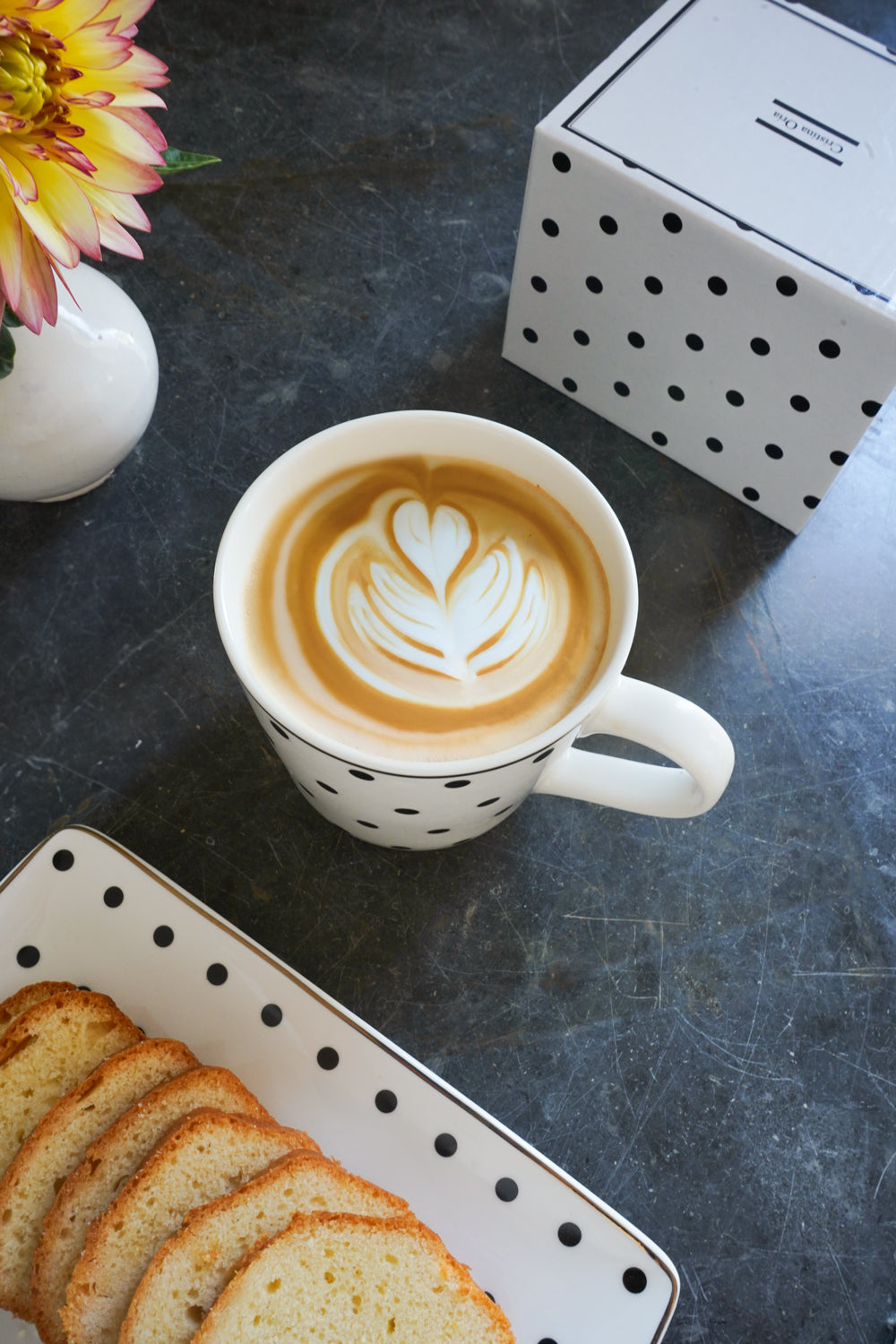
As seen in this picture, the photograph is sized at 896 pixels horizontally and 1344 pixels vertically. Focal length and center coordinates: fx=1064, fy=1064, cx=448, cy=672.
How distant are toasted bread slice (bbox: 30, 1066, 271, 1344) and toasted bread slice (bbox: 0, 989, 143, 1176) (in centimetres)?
6

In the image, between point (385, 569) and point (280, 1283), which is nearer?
point (280, 1283)

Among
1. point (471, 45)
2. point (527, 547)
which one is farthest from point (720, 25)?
point (527, 547)

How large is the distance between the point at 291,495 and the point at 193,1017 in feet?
1.33

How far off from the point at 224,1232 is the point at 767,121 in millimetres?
974

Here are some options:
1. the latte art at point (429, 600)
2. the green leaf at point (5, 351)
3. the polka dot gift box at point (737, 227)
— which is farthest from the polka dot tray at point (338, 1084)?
the polka dot gift box at point (737, 227)

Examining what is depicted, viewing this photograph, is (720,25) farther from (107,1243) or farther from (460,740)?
(107,1243)

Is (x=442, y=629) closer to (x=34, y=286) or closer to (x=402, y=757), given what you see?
(x=402, y=757)

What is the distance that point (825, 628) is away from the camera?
3.43 feet

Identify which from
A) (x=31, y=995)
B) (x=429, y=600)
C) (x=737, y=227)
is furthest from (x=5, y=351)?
(x=737, y=227)

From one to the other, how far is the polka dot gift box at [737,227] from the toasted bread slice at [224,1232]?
734 millimetres

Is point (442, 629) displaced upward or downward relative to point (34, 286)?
downward

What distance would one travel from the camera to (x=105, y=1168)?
737 millimetres

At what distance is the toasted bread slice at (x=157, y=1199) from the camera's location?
689 mm

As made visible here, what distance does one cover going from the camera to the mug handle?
0.74 m
